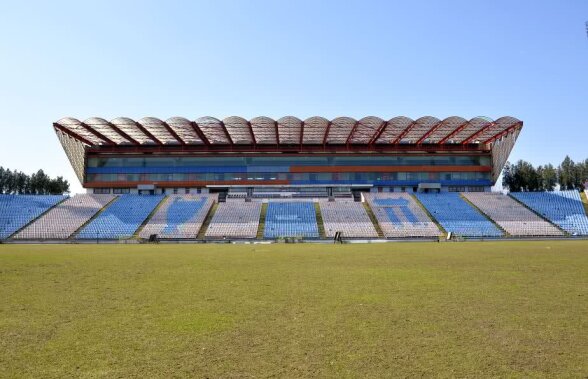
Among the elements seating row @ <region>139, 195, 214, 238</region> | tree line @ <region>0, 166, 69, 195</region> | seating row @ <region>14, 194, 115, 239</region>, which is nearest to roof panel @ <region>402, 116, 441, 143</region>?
seating row @ <region>139, 195, 214, 238</region>

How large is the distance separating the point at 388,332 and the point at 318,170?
70.3 m

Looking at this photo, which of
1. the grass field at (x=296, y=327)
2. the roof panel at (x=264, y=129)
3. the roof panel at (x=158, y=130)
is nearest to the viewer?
the grass field at (x=296, y=327)

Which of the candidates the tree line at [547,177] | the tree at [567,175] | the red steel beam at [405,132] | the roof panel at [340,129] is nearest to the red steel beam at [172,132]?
the roof panel at [340,129]

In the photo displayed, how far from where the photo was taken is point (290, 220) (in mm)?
63219

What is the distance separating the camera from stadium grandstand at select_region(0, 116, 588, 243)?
59.6 meters

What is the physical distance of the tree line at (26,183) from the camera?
356 feet

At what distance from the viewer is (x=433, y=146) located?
79875 millimetres

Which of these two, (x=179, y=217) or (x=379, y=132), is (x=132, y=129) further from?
(x=379, y=132)

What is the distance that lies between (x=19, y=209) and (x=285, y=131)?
4198 centimetres

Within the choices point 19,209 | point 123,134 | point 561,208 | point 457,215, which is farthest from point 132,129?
point 561,208

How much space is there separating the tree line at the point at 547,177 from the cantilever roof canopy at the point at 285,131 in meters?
35.7

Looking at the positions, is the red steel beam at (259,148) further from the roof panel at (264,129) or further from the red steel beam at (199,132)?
the red steel beam at (199,132)

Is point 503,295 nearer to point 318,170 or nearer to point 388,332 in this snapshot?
point 388,332

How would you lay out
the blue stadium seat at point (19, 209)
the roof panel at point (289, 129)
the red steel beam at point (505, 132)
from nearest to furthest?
the blue stadium seat at point (19, 209)
the roof panel at point (289, 129)
the red steel beam at point (505, 132)
